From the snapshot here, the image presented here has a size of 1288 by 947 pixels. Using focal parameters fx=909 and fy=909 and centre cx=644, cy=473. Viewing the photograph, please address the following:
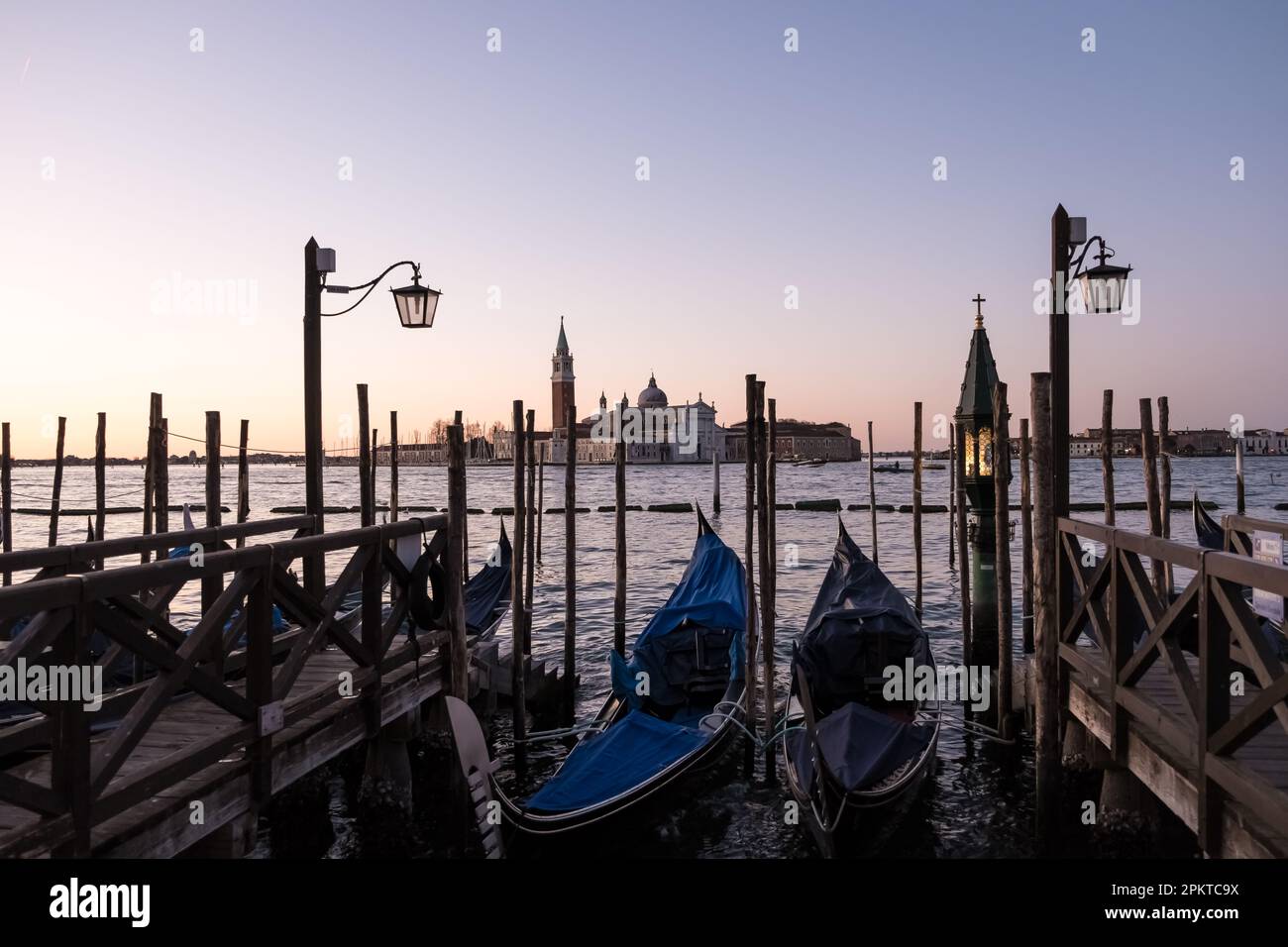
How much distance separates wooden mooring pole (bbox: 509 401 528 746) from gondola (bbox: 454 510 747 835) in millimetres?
615

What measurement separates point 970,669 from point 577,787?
5.56 m

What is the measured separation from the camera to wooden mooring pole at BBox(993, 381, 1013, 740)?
750cm

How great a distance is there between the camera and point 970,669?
952 cm

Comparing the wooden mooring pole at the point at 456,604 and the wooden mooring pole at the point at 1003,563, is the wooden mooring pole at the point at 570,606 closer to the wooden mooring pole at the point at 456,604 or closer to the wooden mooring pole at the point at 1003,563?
the wooden mooring pole at the point at 456,604

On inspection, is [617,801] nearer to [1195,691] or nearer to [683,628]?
[683,628]

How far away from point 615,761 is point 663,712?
2006mm

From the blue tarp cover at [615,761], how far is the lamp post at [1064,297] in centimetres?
259

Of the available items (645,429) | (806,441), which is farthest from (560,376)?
(806,441)

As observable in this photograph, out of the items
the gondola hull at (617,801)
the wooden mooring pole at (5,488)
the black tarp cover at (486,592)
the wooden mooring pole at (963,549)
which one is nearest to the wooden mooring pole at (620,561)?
the black tarp cover at (486,592)

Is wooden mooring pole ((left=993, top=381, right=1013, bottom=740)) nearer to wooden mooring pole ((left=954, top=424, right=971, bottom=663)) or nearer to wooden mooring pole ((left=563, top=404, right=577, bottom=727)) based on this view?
wooden mooring pole ((left=954, top=424, right=971, bottom=663))

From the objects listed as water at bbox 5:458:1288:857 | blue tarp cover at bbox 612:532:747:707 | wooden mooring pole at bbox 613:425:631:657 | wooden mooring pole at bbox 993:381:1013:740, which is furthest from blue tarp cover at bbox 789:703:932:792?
wooden mooring pole at bbox 613:425:631:657

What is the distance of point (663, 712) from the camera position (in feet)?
25.6
